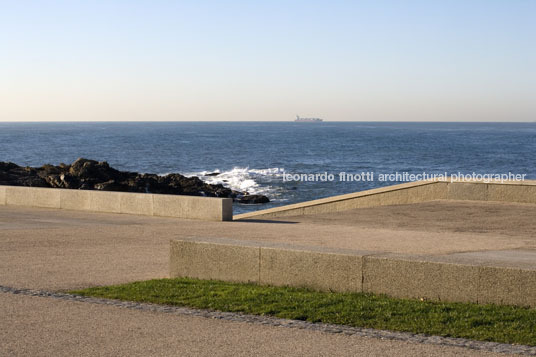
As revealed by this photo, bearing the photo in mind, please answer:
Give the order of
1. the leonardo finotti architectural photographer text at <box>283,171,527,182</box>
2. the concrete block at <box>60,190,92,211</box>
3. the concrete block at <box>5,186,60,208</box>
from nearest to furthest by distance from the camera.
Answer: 1. the concrete block at <box>60,190,92,211</box>
2. the concrete block at <box>5,186,60,208</box>
3. the leonardo finotti architectural photographer text at <box>283,171,527,182</box>

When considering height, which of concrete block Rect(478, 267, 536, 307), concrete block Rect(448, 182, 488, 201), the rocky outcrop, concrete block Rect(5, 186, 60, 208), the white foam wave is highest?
concrete block Rect(478, 267, 536, 307)

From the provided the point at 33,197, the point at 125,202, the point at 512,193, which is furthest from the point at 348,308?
the point at 33,197

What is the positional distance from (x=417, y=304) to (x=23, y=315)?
3853mm

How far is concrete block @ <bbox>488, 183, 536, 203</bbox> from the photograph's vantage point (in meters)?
17.7

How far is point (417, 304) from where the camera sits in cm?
745

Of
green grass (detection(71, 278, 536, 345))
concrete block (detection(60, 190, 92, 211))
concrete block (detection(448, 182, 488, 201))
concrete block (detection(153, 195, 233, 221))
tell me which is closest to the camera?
green grass (detection(71, 278, 536, 345))

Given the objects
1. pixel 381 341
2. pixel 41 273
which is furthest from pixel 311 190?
pixel 381 341

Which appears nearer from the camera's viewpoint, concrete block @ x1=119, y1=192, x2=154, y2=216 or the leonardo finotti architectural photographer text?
concrete block @ x1=119, y1=192, x2=154, y2=216

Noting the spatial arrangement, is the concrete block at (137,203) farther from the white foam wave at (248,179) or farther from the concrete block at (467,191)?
the white foam wave at (248,179)

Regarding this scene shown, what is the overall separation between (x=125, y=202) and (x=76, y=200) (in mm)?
1597

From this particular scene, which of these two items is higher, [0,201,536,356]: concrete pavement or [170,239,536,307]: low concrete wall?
[170,239,536,307]: low concrete wall

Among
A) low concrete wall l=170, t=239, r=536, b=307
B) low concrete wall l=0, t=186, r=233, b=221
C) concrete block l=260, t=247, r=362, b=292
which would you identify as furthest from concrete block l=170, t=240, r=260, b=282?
low concrete wall l=0, t=186, r=233, b=221

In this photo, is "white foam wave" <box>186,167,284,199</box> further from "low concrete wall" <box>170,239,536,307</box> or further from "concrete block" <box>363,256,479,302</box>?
"concrete block" <box>363,256,479,302</box>

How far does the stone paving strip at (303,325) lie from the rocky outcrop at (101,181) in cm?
2911
